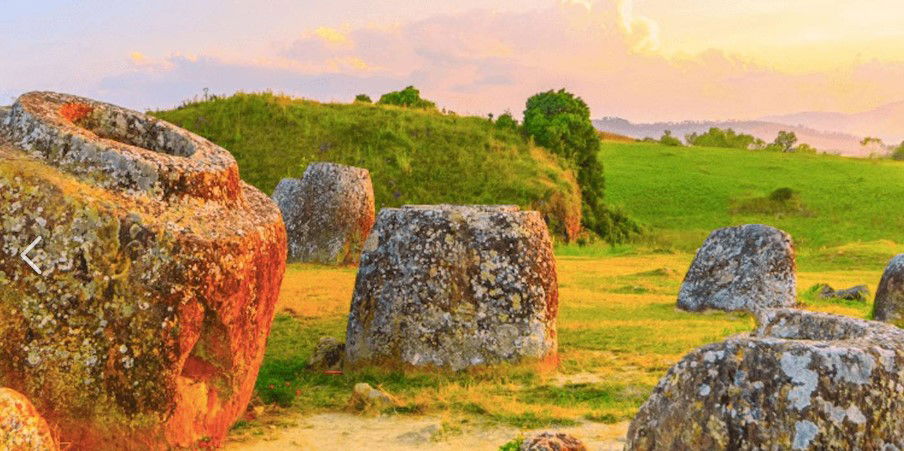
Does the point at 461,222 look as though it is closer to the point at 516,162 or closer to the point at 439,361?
the point at 439,361

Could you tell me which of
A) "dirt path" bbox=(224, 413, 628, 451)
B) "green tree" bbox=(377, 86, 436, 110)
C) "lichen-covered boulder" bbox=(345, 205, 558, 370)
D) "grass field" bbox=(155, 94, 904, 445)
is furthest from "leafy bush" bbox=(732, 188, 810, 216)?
"dirt path" bbox=(224, 413, 628, 451)

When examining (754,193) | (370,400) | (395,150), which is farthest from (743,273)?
(754,193)

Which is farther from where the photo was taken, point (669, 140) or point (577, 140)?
point (669, 140)

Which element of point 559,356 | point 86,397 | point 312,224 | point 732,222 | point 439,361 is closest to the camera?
point 86,397

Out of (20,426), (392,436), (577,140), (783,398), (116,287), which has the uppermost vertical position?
(577,140)

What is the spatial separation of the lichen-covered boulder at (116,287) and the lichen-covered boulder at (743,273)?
1195 centimetres

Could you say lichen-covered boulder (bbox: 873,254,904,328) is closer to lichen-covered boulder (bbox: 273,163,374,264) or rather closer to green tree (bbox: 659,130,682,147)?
lichen-covered boulder (bbox: 273,163,374,264)

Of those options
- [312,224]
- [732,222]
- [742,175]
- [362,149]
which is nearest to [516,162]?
[362,149]

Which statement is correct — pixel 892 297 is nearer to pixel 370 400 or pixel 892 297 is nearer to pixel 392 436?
pixel 370 400

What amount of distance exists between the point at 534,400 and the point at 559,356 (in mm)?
2563

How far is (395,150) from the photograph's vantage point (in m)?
43.0

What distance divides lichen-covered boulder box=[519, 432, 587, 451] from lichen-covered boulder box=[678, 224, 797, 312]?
37.2 ft

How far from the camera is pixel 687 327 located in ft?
52.4

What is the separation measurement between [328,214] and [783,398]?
71.2 feet
